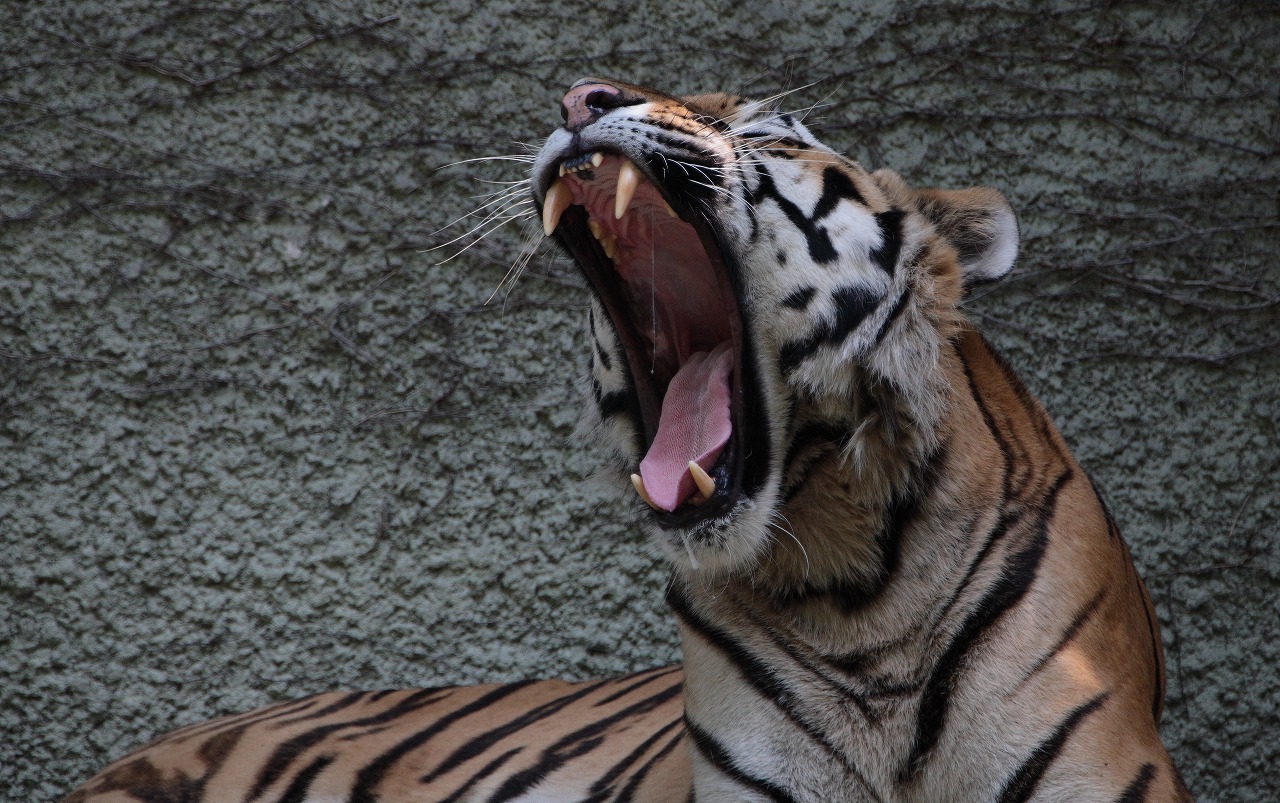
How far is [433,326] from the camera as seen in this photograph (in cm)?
274

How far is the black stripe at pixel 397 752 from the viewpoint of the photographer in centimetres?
203

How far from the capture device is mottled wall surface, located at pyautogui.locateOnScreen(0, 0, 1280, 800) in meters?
2.64

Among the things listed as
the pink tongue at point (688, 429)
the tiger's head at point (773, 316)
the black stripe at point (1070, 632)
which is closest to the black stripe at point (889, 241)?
the tiger's head at point (773, 316)

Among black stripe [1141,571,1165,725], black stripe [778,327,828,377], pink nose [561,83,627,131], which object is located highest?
pink nose [561,83,627,131]

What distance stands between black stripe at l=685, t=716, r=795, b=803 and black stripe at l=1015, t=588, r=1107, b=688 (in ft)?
1.04

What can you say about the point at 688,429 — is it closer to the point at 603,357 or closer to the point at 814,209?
the point at 603,357

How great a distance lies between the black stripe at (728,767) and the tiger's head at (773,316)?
0.21 metres

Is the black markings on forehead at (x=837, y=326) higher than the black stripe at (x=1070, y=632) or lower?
higher

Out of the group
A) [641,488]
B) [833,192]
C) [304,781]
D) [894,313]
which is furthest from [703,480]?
[304,781]

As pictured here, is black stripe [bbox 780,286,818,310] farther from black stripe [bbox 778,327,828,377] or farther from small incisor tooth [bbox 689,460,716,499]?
small incisor tooth [bbox 689,460,716,499]

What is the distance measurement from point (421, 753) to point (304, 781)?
0.66 feet

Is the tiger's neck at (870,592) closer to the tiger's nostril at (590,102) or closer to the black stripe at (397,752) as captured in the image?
the tiger's nostril at (590,102)

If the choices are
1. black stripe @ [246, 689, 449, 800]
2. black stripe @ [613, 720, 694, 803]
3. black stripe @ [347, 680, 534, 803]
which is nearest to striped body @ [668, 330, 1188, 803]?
black stripe @ [613, 720, 694, 803]

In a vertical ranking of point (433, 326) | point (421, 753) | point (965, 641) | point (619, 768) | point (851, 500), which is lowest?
point (421, 753)
